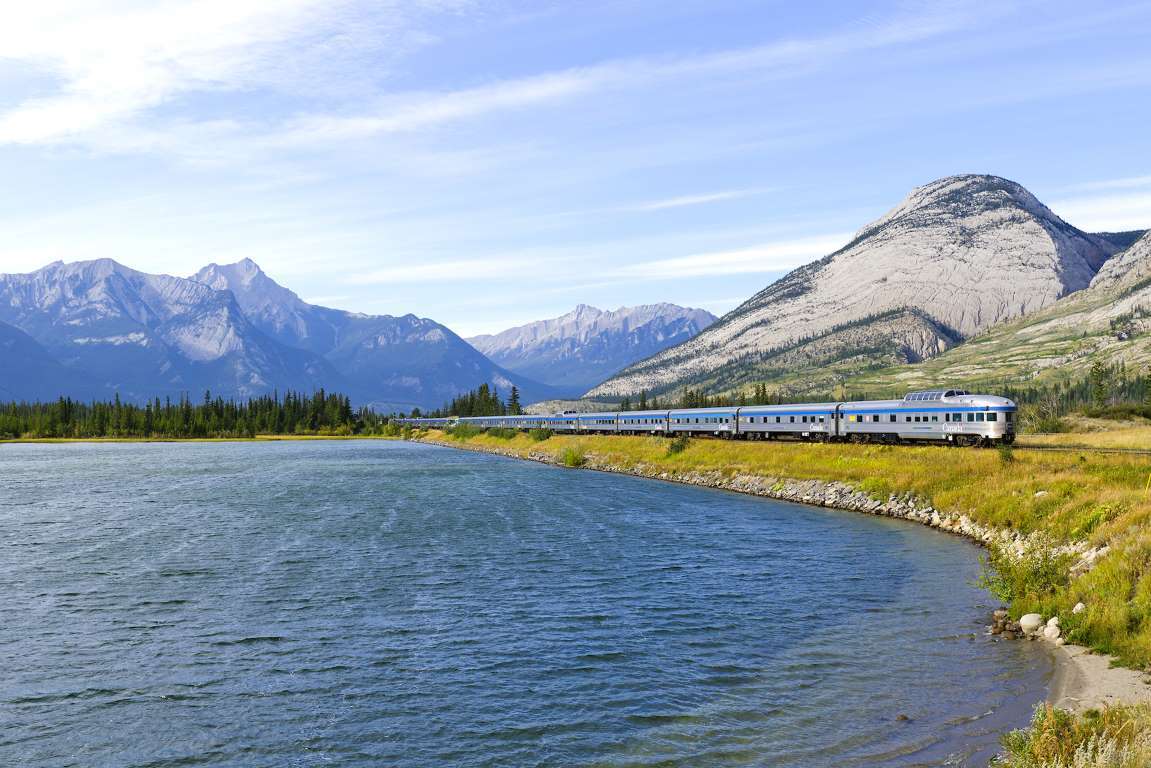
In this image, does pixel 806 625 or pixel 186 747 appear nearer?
pixel 186 747

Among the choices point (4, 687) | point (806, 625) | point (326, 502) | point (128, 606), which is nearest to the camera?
point (4, 687)

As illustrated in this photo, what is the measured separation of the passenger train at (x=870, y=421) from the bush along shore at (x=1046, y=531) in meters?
5.37

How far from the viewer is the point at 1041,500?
1592 inches

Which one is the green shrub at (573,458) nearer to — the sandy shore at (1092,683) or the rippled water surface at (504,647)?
the rippled water surface at (504,647)

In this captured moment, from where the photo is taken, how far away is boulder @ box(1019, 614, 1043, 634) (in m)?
25.0

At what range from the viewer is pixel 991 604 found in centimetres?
2966

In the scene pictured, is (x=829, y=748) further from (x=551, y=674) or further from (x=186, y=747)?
(x=186, y=747)

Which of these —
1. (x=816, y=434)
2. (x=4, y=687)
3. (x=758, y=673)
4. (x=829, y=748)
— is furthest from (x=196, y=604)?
(x=816, y=434)

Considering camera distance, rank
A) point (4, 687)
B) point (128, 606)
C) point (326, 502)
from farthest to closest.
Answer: point (326, 502)
point (128, 606)
point (4, 687)

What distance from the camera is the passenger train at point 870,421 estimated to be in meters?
66.0

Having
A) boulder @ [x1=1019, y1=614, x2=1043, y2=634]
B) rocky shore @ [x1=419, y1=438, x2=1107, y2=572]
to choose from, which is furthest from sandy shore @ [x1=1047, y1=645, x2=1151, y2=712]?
rocky shore @ [x1=419, y1=438, x2=1107, y2=572]

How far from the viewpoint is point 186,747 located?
18266 millimetres

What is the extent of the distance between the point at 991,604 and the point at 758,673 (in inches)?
475

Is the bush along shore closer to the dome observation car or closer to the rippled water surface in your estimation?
the rippled water surface
